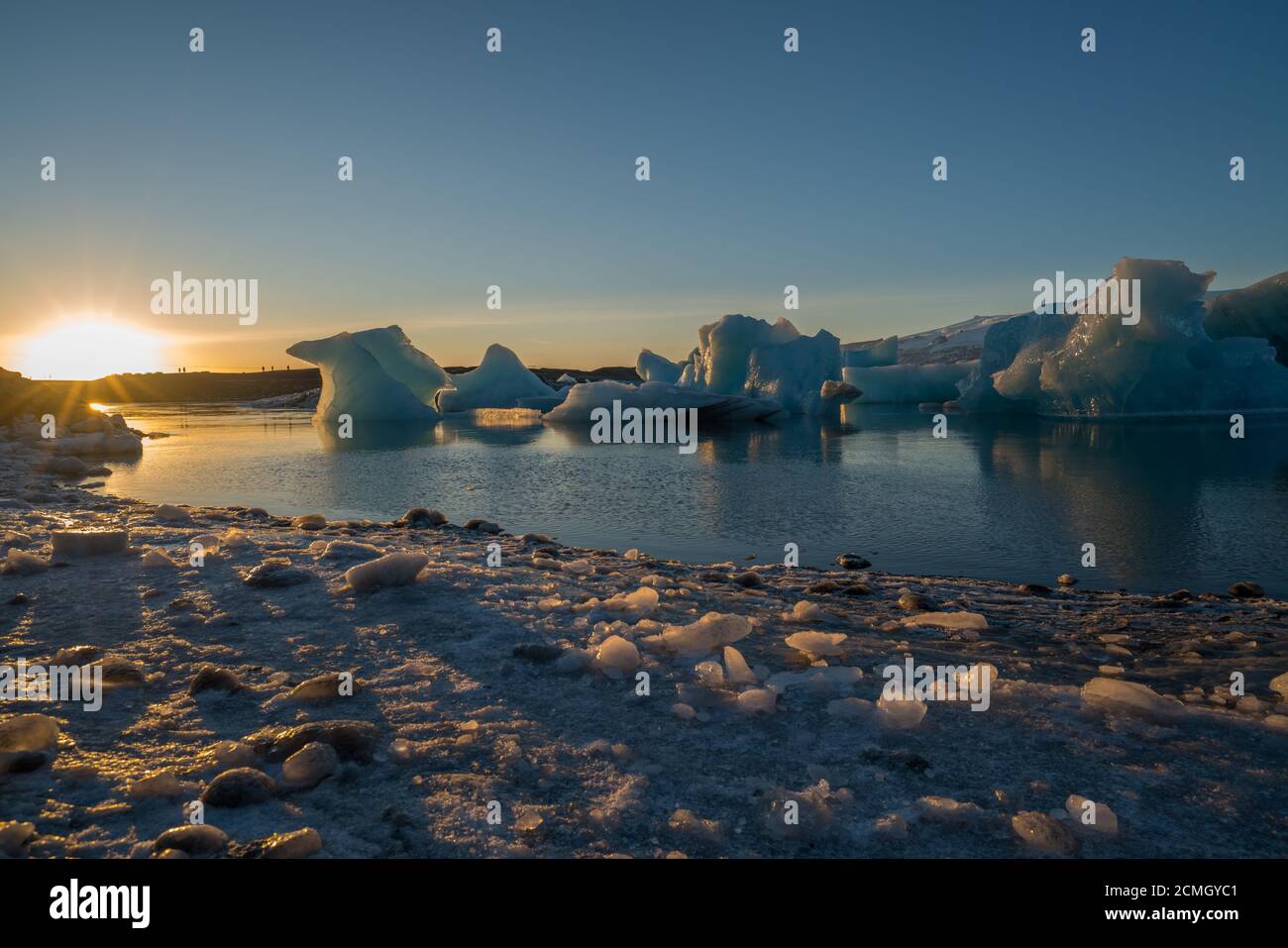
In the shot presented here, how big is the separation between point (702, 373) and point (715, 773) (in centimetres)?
3475

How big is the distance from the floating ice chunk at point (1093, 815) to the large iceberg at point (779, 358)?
3167 centimetres

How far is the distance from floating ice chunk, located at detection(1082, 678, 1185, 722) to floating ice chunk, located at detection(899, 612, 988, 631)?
136cm

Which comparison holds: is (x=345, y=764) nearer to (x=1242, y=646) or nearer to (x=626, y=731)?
(x=626, y=731)

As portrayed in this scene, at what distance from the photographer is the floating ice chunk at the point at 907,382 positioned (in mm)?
40875

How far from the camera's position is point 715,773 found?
2.45m

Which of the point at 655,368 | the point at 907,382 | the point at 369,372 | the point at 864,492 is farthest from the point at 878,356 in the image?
the point at 864,492

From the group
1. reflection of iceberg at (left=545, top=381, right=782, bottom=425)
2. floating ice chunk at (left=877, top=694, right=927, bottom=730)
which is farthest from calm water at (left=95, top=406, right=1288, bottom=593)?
reflection of iceberg at (left=545, top=381, right=782, bottom=425)

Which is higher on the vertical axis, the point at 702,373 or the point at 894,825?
the point at 702,373

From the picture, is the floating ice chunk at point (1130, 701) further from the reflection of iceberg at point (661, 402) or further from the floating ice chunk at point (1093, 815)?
the reflection of iceberg at point (661, 402)

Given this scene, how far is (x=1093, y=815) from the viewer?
2113 mm

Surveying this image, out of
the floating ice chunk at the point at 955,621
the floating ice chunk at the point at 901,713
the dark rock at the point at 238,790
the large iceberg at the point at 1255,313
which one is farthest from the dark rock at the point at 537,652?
the large iceberg at the point at 1255,313
